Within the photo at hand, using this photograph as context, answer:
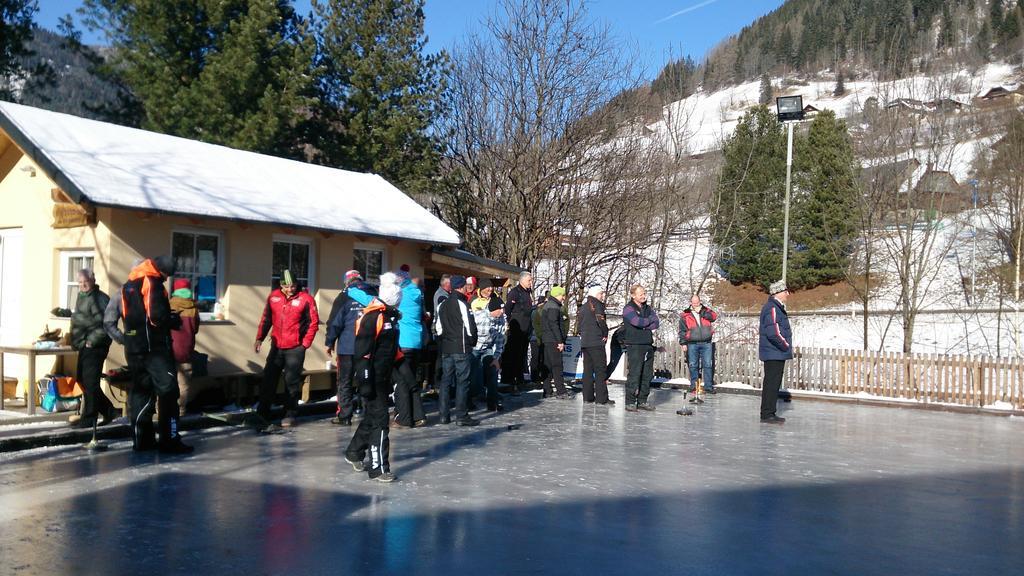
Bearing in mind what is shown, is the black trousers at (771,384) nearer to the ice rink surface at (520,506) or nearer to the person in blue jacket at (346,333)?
the ice rink surface at (520,506)

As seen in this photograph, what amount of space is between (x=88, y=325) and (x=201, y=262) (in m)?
3.04

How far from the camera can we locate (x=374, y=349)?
7836mm

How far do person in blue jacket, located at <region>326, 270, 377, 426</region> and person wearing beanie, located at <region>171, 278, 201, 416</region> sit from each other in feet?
5.66

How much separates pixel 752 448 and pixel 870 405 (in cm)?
716

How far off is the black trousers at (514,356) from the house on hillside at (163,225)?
102 inches

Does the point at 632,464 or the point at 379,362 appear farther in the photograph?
the point at 632,464

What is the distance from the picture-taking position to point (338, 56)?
93.2 ft

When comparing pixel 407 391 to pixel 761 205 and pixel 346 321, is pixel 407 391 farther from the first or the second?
pixel 761 205

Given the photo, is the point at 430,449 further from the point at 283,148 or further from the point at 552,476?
the point at 283,148

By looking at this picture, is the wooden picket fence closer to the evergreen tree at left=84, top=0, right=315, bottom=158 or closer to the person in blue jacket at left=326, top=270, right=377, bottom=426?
the person in blue jacket at left=326, top=270, right=377, bottom=426

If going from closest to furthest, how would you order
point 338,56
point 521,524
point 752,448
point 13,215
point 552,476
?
1. point 521,524
2. point 552,476
3. point 752,448
4. point 13,215
5. point 338,56

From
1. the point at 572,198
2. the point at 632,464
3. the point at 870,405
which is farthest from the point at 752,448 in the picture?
the point at 572,198

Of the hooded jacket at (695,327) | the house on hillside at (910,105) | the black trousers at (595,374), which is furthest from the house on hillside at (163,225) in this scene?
the house on hillside at (910,105)

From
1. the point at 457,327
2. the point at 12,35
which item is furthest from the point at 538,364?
the point at 12,35
